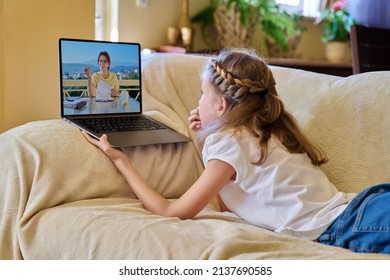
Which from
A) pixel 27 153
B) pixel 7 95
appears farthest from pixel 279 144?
pixel 7 95

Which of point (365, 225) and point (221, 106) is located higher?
point (221, 106)

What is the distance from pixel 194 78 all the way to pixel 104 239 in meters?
0.73

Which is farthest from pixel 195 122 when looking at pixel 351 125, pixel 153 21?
pixel 153 21

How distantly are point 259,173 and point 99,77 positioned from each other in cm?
53

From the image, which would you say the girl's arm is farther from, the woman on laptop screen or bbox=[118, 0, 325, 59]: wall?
bbox=[118, 0, 325, 59]: wall

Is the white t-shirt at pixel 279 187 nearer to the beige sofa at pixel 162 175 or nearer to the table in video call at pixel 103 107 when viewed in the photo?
the beige sofa at pixel 162 175

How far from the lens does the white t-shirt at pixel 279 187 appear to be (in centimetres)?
133

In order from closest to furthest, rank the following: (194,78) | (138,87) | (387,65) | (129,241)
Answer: (129,241) < (138,87) < (194,78) < (387,65)

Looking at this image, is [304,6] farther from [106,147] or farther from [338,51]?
[106,147]

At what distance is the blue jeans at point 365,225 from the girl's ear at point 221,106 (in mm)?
379

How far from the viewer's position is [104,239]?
1.23m

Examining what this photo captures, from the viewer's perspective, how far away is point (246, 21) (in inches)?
122

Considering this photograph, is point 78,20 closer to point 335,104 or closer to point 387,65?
point 335,104

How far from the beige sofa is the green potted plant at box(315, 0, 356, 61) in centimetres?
184
